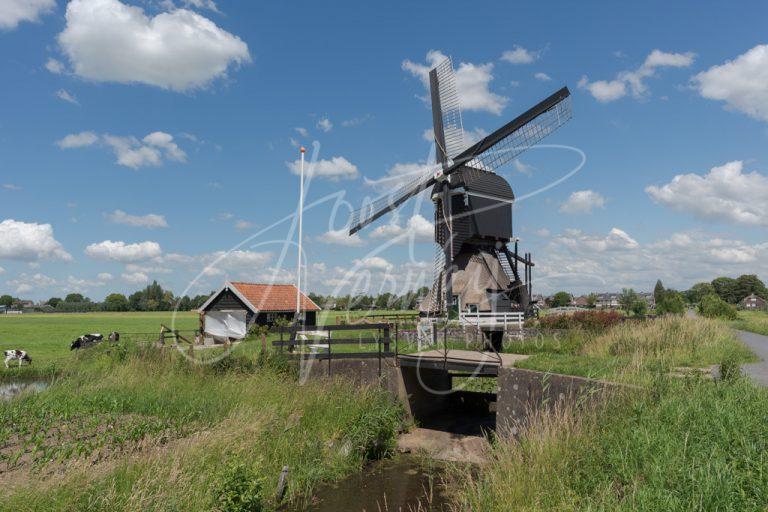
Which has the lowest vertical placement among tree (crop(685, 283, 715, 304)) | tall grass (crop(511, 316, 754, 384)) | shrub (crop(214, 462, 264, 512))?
shrub (crop(214, 462, 264, 512))

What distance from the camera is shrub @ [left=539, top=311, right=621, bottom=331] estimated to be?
64.1 feet

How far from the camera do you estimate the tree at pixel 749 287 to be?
325 ft

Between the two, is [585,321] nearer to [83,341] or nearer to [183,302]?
[83,341]

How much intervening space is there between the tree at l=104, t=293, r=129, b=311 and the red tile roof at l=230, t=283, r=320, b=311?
10281 centimetres

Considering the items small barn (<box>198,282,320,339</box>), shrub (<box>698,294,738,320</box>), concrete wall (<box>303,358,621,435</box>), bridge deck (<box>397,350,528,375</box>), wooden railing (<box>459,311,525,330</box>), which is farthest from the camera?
shrub (<box>698,294,738,320</box>)

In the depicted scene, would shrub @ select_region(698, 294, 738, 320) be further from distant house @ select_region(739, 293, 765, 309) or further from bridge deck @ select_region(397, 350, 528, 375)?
distant house @ select_region(739, 293, 765, 309)

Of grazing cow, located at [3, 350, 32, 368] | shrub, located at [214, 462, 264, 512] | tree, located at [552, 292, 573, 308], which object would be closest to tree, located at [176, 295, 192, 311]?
grazing cow, located at [3, 350, 32, 368]

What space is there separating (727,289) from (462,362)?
115 meters

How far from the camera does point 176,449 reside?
7906mm

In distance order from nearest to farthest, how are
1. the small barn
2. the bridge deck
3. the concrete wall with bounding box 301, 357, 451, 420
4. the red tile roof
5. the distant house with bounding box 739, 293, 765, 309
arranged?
the bridge deck
the concrete wall with bounding box 301, 357, 451, 420
the small barn
the red tile roof
the distant house with bounding box 739, 293, 765, 309

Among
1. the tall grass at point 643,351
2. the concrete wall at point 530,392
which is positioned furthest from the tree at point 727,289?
the concrete wall at point 530,392

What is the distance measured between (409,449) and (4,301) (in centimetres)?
17617

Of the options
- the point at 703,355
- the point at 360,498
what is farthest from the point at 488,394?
the point at 360,498

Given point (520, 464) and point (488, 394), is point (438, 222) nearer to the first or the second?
point (488, 394)
